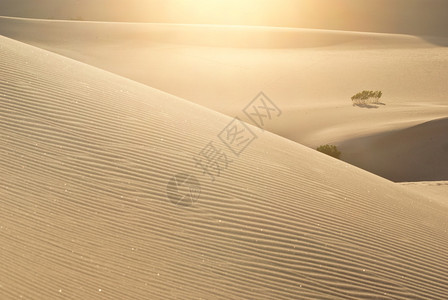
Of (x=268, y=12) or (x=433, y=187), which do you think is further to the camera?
(x=268, y=12)

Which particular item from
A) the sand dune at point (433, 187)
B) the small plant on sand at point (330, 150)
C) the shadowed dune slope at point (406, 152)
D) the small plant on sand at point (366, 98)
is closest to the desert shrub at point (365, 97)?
the small plant on sand at point (366, 98)

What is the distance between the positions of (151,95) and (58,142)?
3219 mm

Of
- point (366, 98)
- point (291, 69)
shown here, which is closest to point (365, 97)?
point (366, 98)

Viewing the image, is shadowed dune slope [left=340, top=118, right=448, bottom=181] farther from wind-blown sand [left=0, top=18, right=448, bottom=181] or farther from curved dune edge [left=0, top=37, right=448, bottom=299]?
curved dune edge [left=0, top=37, right=448, bottom=299]

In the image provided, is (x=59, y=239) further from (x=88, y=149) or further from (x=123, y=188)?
(x=88, y=149)

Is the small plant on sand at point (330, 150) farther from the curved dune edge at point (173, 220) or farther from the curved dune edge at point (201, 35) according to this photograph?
the curved dune edge at point (201, 35)

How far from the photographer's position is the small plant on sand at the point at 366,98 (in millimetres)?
19109

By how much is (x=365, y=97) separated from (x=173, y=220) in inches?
623

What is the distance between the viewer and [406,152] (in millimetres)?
13922

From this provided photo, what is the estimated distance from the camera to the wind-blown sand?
16.1 metres

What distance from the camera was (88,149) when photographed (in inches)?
221

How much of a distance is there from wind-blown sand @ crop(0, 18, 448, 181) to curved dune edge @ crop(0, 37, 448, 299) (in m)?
8.06

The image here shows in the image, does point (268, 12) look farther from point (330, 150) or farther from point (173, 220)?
point (173, 220)

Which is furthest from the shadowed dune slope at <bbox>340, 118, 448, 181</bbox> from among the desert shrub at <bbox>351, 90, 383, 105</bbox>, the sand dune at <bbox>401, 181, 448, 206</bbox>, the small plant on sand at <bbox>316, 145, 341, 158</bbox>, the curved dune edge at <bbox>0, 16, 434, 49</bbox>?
the curved dune edge at <bbox>0, 16, 434, 49</bbox>
